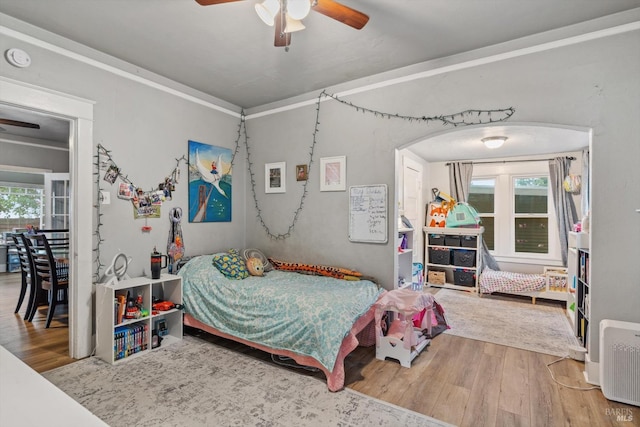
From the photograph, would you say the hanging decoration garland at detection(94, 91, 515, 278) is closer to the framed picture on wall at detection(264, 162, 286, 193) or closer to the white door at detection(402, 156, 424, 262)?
the framed picture on wall at detection(264, 162, 286, 193)

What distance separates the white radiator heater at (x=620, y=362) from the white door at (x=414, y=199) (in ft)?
9.45

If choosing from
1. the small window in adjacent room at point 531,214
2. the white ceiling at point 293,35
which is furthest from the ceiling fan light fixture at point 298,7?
the small window in adjacent room at point 531,214

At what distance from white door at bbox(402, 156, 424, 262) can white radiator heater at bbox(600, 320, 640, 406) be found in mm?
2881

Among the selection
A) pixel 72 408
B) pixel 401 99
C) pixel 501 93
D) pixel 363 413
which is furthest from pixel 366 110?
pixel 72 408

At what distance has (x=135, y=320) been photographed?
2.78 m

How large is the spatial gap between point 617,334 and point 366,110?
8.98 ft

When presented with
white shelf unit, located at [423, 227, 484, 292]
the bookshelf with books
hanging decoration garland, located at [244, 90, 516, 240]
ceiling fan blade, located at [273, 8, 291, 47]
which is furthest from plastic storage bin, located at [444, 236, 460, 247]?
ceiling fan blade, located at [273, 8, 291, 47]

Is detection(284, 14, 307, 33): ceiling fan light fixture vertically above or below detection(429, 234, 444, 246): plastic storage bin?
above

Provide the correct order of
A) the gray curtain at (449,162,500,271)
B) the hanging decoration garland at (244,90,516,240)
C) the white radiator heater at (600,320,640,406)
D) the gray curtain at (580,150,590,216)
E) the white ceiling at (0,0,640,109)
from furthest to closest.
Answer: the gray curtain at (449,162,500,271), the gray curtain at (580,150,590,216), the hanging decoration garland at (244,90,516,240), the white ceiling at (0,0,640,109), the white radiator heater at (600,320,640,406)

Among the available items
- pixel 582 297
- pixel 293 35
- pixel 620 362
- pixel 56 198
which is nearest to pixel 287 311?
pixel 293 35

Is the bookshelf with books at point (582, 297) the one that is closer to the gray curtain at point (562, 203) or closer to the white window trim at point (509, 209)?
the gray curtain at point (562, 203)

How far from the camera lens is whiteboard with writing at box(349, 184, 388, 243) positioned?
129 inches

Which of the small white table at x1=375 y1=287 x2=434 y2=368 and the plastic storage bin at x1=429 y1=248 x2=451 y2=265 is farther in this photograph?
the plastic storage bin at x1=429 y1=248 x2=451 y2=265

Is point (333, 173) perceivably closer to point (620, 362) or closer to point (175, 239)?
point (175, 239)
